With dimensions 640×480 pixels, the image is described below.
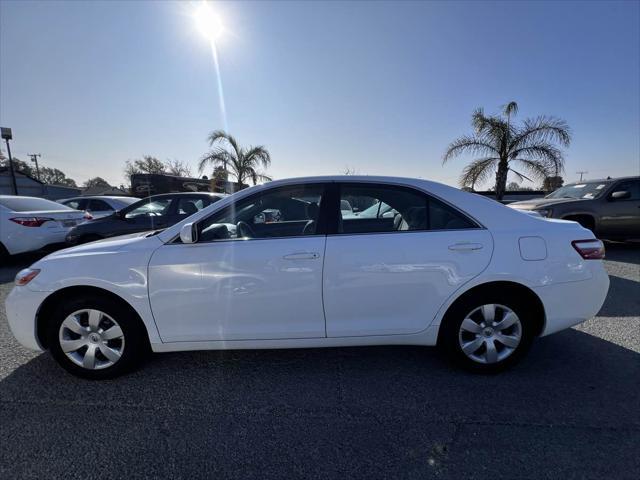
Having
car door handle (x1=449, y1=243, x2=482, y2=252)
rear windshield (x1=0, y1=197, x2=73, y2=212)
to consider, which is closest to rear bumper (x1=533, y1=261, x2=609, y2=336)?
car door handle (x1=449, y1=243, x2=482, y2=252)

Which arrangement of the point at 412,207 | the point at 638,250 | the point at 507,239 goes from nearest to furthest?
the point at 507,239 < the point at 412,207 < the point at 638,250

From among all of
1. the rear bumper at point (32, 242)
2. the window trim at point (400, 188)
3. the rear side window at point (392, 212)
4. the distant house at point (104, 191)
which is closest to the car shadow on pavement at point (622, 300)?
the window trim at point (400, 188)

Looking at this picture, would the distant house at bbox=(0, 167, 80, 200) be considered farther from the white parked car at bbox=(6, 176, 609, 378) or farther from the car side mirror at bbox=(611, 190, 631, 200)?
the car side mirror at bbox=(611, 190, 631, 200)

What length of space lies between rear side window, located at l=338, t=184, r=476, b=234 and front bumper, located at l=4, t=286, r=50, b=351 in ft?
7.94

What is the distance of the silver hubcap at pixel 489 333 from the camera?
96.5 inches

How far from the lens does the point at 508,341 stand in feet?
8.14

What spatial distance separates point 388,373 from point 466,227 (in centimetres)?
134

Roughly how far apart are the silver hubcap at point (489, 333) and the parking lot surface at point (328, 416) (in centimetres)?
20

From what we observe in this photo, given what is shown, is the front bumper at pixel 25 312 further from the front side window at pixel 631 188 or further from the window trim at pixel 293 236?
the front side window at pixel 631 188

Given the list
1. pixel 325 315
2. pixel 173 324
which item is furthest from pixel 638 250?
pixel 173 324

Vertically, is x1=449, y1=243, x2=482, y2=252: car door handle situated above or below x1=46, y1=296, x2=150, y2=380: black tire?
above

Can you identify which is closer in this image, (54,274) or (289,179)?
(54,274)

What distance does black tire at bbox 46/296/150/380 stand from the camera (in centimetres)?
240

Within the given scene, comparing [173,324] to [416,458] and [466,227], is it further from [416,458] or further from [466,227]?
[466,227]
